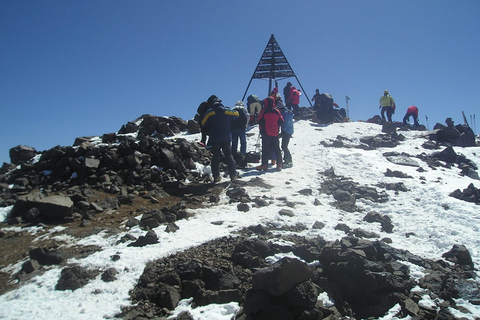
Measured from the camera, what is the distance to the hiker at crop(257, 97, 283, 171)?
10.4 metres

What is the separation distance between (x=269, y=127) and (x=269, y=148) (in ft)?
2.51

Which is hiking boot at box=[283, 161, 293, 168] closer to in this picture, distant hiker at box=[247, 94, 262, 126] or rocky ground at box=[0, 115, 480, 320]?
rocky ground at box=[0, 115, 480, 320]

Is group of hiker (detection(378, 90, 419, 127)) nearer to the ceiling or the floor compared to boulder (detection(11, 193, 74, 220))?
nearer to the ceiling

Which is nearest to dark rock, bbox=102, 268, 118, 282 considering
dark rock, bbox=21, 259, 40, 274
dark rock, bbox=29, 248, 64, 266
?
dark rock, bbox=29, 248, 64, 266

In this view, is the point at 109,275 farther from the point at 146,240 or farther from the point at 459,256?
the point at 459,256

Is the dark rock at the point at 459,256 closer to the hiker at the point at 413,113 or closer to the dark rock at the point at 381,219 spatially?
the dark rock at the point at 381,219

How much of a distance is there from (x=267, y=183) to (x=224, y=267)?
4816mm

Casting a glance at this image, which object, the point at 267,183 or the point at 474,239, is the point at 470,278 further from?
the point at 267,183

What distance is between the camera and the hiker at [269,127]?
1044 cm

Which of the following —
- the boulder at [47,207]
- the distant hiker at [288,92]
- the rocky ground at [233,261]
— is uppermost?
the distant hiker at [288,92]

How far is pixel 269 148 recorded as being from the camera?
10688mm

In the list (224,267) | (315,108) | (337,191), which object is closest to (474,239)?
(337,191)

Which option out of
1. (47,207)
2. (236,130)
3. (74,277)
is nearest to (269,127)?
(236,130)

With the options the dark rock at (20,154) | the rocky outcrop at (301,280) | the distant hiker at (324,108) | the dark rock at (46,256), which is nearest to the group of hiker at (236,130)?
the rocky outcrop at (301,280)
